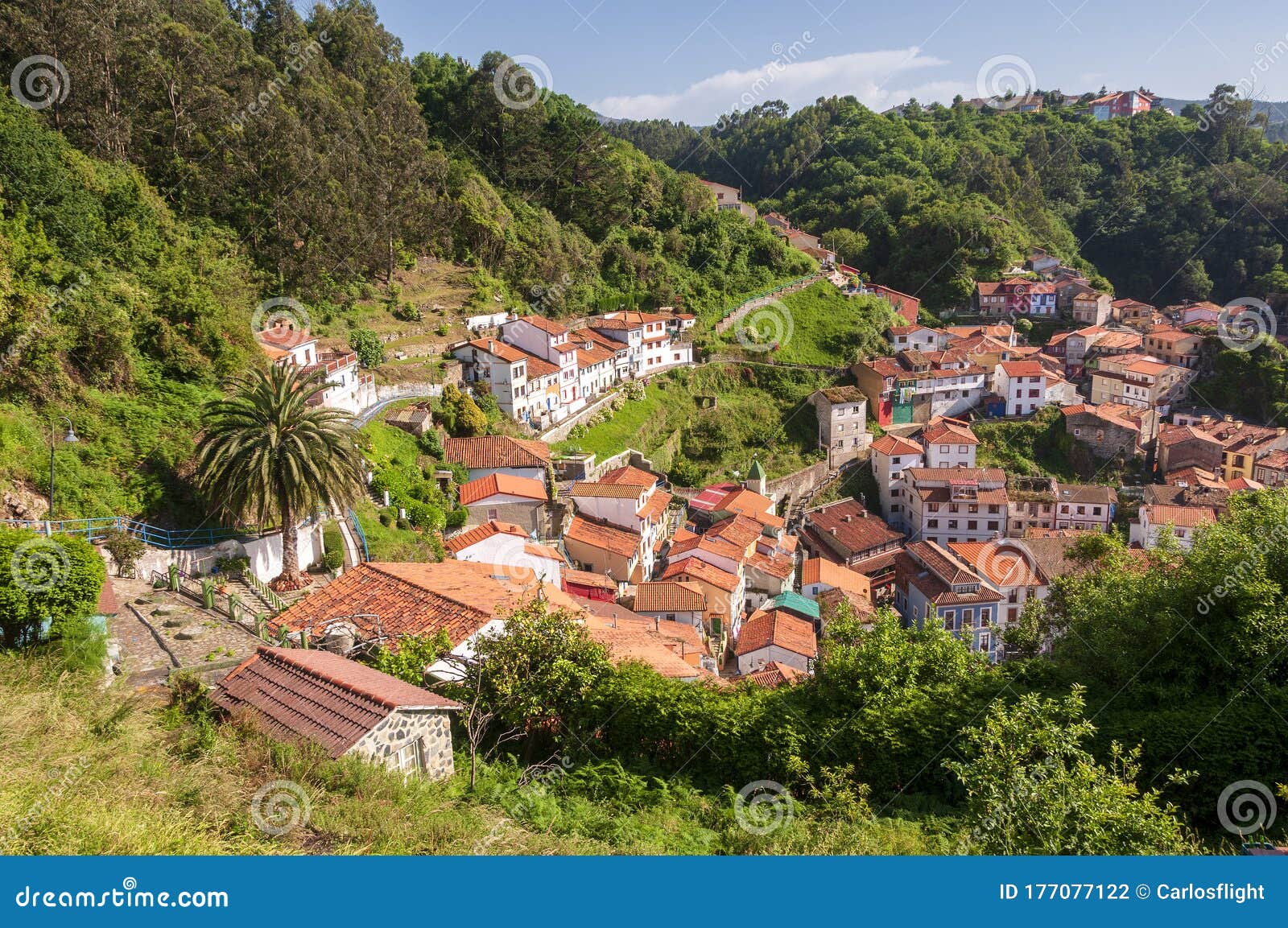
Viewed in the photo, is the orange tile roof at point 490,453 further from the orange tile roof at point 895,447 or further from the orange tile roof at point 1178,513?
the orange tile roof at point 1178,513

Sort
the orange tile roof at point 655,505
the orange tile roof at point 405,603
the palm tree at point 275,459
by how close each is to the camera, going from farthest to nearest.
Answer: the orange tile roof at point 655,505 → the palm tree at point 275,459 → the orange tile roof at point 405,603

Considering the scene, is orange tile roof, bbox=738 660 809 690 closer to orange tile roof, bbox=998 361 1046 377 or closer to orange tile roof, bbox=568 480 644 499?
orange tile roof, bbox=568 480 644 499

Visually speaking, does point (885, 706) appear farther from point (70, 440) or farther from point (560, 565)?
point (70, 440)

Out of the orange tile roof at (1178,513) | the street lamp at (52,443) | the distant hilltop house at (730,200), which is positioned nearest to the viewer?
the street lamp at (52,443)

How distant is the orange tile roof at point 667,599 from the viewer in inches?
961

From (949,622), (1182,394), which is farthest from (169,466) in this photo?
(1182,394)

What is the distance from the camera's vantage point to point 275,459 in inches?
652

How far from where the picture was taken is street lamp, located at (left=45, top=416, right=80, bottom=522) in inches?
609

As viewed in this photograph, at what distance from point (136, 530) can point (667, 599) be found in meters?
13.9

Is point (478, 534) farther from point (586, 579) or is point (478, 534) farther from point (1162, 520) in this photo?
point (1162, 520)

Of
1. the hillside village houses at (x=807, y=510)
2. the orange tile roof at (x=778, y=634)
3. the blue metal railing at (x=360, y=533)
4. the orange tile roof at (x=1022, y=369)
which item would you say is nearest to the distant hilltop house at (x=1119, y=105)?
the hillside village houses at (x=807, y=510)

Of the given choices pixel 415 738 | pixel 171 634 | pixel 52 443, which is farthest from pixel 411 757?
pixel 52 443

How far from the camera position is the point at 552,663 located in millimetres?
10625

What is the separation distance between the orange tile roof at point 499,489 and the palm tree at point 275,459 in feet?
28.0
